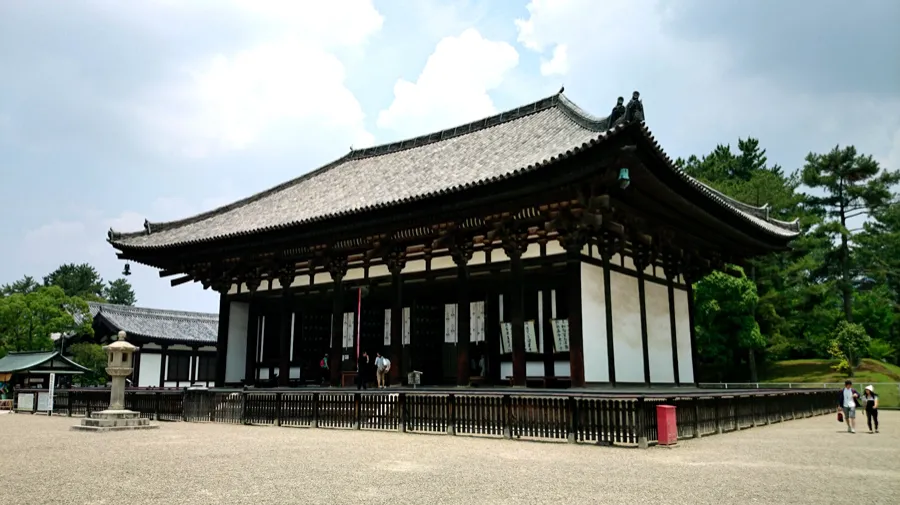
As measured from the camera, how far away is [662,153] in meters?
13.0

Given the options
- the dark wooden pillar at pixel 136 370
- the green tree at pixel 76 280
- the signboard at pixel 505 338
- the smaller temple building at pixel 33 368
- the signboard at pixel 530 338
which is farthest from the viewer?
the green tree at pixel 76 280

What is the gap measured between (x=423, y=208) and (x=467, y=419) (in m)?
5.46

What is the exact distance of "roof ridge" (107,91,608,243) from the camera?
64.0 ft

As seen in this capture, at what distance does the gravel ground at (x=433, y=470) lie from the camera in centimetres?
663

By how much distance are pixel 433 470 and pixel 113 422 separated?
9818 millimetres

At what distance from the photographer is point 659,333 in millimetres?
18141

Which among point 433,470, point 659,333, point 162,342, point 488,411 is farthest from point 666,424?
point 162,342

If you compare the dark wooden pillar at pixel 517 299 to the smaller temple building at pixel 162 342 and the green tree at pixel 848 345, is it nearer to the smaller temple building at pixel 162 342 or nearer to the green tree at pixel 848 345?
the green tree at pixel 848 345

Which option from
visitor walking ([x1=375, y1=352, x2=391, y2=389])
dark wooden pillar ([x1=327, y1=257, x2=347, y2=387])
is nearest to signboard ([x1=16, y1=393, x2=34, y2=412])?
dark wooden pillar ([x1=327, y1=257, x2=347, y2=387])

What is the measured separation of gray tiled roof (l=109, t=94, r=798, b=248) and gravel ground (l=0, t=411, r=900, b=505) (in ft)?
19.8

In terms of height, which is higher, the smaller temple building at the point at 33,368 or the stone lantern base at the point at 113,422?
the smaller temple building at the point at 33,368

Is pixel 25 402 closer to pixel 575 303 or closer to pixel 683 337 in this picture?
pixel 575 303

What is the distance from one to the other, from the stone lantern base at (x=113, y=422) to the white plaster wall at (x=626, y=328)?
11.6 m

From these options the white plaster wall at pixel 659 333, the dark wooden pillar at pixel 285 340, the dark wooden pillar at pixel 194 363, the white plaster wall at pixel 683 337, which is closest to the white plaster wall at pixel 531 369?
the white plaster wall at pixel 659 333
